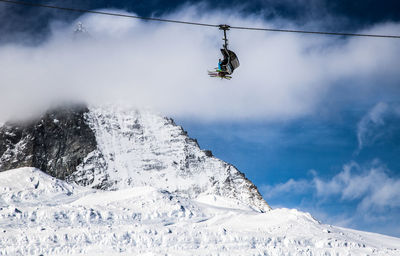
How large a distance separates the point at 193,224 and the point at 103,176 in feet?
407

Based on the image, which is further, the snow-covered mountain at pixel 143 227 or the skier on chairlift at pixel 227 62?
the snow-covered mountain at pixel 143 227

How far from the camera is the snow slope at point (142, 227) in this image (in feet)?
202

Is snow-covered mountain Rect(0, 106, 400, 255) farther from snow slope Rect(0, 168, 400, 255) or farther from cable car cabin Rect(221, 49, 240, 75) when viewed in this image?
cable car cabin Rect(221, 49, 240, 75)

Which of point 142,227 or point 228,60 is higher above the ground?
point 142,227

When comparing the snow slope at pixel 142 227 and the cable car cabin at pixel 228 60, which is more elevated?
the snow slope at pixel 142 227

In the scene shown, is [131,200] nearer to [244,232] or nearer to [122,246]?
[122,246]

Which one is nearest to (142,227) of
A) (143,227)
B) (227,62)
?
(143,227)

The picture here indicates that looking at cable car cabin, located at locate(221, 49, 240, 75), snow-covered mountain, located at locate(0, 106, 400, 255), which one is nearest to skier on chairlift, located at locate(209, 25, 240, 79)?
cable car cabin, located at locate(221, 49, 240, 75)

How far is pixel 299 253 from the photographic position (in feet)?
212

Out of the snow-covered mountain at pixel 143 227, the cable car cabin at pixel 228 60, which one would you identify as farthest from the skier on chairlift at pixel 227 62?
the snow-covered mountain at pixel 143 227

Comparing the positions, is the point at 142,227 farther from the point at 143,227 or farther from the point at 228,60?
the point at 228,60

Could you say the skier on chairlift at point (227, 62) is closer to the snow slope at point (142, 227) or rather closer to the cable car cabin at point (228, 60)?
the cable car cabin at point (228, 60)

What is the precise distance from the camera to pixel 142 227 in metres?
65.9

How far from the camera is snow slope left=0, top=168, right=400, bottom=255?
61438mm
